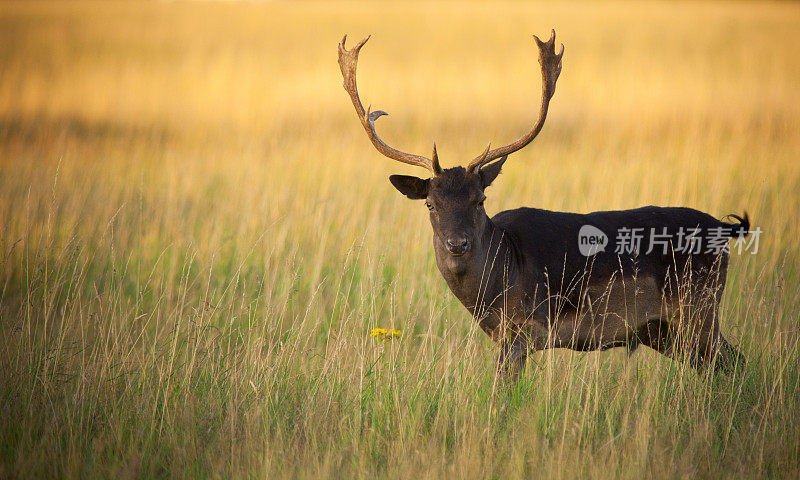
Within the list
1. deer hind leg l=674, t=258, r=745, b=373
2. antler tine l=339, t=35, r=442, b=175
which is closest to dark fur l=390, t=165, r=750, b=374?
deer hind leg l=674, t=258, r=745, b=373

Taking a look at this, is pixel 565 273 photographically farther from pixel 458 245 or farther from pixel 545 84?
pixel 545 84

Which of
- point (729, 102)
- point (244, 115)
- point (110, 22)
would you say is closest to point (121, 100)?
point (244, 115)

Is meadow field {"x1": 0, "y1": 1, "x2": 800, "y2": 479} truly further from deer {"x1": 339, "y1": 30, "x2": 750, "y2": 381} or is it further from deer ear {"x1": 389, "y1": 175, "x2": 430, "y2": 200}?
deer ear {"x1": 389, "y1": 175, "x2": 430, "y2": 200}

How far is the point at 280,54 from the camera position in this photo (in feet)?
70.3

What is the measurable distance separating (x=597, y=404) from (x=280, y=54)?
18629 millimetres

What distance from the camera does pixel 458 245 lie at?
16.2 feet

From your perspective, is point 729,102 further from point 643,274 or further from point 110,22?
point 110,22

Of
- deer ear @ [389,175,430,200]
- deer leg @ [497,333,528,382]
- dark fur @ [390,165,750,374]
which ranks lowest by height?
deer leg @ [497,333,528,382]

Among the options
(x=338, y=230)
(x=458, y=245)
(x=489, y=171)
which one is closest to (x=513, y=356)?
(x=458, y=245)

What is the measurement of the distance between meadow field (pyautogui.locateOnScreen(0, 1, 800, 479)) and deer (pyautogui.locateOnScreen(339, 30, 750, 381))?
0.76 feet

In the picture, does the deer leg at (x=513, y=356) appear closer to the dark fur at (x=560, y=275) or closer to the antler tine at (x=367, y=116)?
the dark fur at (x=560, y=275)

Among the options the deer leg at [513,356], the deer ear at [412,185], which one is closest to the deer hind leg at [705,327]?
the deer leg at [513,356]

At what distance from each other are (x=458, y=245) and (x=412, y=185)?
763 millimetres

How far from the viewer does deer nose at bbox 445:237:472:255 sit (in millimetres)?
4953
